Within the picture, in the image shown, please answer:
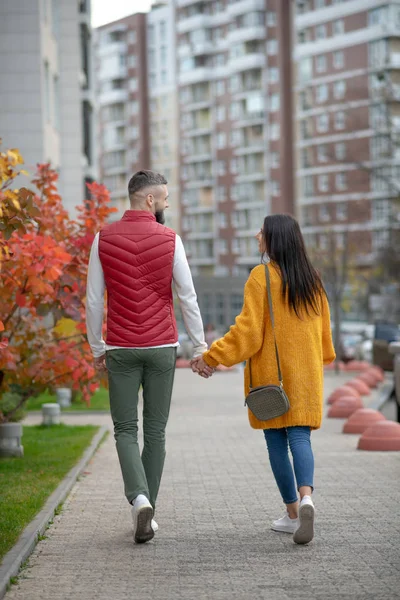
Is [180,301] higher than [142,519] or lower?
higher

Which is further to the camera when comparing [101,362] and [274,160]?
[274,160]

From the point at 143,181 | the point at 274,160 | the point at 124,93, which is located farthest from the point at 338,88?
the point at 143,181

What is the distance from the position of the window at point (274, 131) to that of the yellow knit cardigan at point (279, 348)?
105700mm

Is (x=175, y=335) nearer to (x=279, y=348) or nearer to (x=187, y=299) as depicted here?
(x=187, y=299)

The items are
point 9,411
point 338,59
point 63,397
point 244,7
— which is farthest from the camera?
point 244,7

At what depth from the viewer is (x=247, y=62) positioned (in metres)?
116

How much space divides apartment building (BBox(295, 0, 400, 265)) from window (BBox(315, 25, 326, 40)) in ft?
0.24

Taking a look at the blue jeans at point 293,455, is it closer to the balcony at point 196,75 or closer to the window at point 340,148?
the window at point 340,148

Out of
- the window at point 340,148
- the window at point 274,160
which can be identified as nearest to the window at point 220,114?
the window at point 274,160

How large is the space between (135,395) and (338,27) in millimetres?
97902

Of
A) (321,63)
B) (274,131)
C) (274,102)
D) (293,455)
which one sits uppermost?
(321,63)

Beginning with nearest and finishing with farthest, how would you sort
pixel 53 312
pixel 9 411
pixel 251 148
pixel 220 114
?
pixel 53 312, pixel 9 411, pixel 251 148, pixel 220 114

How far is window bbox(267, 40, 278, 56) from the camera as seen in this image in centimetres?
11335

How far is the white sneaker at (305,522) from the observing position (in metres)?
7.81
